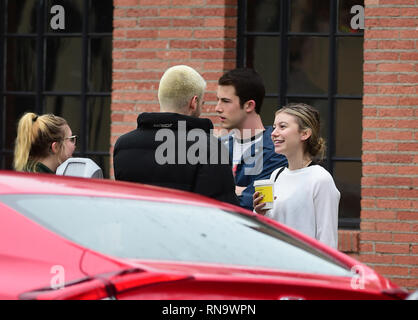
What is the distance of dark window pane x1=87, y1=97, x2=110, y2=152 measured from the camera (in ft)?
29.5

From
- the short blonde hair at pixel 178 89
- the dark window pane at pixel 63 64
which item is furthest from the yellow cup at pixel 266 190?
the dark window pane at pixel 63 64

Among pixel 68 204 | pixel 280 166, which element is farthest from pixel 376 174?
pixel 68 204

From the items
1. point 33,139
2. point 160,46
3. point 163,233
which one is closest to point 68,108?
point 160,46

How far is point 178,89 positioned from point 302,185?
2.70ft

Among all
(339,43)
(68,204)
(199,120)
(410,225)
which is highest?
(339,43)

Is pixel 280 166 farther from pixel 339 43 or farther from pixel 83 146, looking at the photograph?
pixel 83 146

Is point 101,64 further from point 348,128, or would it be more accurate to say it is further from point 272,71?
point 348,128

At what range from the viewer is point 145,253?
2592 mm

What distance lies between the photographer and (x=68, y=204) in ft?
9.22

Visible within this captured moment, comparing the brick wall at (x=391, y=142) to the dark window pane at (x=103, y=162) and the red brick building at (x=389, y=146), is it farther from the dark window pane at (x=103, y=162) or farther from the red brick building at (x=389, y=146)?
the dark window pane at (x=103, y=162)

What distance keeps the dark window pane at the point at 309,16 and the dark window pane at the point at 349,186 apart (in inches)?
48.8

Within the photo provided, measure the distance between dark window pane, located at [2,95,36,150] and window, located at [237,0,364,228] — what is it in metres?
2.16
